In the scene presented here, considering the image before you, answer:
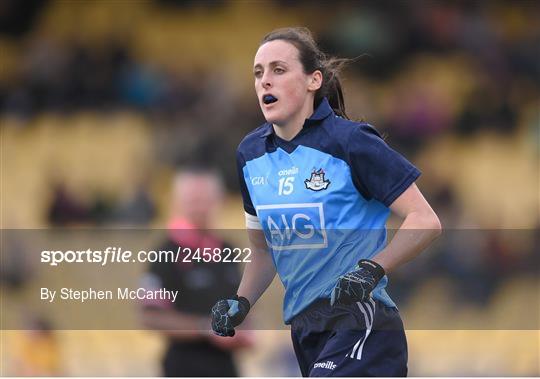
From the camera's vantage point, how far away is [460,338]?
8.38 m

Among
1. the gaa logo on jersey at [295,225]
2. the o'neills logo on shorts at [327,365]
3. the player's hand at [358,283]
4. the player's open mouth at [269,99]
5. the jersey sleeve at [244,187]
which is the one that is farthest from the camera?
the jersey sleeve at [244,187]

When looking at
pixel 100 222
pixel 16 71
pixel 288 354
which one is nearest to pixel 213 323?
pixel 288 354

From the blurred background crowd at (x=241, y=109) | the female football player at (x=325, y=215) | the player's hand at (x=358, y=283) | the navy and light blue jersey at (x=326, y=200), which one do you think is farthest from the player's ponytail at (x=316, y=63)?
the blurred background crowd at (x=241, y=109)

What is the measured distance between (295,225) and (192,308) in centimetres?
221

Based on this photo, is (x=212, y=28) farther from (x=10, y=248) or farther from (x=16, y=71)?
(x=10, y=248)

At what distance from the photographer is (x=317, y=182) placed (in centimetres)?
375

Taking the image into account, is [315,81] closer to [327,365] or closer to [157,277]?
[327,365]

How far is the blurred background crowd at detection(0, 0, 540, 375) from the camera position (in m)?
8.95

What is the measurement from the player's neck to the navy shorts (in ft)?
2.02

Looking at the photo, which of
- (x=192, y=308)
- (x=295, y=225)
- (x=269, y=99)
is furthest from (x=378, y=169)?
(x=192, y=308)

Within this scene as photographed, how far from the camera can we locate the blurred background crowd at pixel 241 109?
895 centimetres

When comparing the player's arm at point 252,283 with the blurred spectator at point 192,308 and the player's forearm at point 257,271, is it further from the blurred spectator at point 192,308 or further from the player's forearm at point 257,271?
the blurred spectator at point 192,308

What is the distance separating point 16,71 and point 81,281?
2.84 meters

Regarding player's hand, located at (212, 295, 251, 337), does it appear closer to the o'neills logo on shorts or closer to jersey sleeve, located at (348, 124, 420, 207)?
the o'neills logo on shorts
